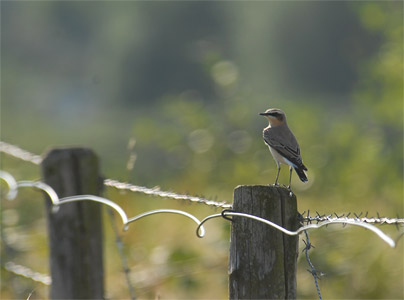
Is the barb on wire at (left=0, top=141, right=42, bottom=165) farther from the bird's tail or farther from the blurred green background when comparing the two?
the bird's tail

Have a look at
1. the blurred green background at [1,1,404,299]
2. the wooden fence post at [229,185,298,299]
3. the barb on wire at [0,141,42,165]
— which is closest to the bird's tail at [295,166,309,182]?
the blurred green background at [1,1,404,299]

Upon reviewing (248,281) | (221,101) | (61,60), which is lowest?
(248,281)

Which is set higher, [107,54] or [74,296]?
[107,54]

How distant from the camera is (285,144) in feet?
16.2

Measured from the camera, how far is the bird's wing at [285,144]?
4.92 meters

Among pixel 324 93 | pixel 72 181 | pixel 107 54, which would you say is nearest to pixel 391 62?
pixel 72 181

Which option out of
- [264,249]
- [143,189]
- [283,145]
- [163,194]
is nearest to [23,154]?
[143,189]

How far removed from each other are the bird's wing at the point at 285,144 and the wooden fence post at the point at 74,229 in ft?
4.76

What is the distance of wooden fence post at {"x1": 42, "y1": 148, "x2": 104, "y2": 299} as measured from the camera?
3.81 meters

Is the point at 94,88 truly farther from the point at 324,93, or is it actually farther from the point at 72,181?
the point at 72,181

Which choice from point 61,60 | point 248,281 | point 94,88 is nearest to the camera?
point 248,281

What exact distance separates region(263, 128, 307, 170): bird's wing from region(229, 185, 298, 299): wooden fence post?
6.82ft

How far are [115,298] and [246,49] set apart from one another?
119 feet

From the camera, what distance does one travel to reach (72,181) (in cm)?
392
